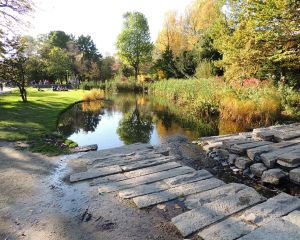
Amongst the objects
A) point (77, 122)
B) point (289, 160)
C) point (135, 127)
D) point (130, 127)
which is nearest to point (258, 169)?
point (289, 160)

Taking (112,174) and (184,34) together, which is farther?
(184,34)

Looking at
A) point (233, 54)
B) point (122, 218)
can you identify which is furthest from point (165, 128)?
point (122, 218)

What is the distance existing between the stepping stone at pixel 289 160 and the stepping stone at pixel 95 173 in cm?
352

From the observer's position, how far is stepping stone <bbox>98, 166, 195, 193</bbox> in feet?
17.4

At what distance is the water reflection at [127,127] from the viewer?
11177 millimetres

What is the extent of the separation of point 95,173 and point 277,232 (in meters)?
3.75

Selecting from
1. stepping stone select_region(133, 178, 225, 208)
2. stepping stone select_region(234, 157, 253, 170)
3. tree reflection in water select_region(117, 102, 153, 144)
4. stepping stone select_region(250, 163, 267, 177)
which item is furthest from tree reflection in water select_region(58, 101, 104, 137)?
stepping stone select_region(250, 163, 267, 177)

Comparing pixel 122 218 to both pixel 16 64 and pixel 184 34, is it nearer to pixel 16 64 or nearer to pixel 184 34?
pixel 16 64

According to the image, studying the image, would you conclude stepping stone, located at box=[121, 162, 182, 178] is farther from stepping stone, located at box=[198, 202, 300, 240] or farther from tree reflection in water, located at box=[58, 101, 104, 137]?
tree reflection in water, located at box=[58, 101, 104, 137]

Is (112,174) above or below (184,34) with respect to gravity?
below

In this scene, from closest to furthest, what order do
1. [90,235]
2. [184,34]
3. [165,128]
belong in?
[90,235] < [165,128] < [184,34]

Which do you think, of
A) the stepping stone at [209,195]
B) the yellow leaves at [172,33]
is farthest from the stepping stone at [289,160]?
the yellow leaves at [172,33]

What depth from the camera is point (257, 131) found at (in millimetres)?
8797

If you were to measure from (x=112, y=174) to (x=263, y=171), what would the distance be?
3270mm
